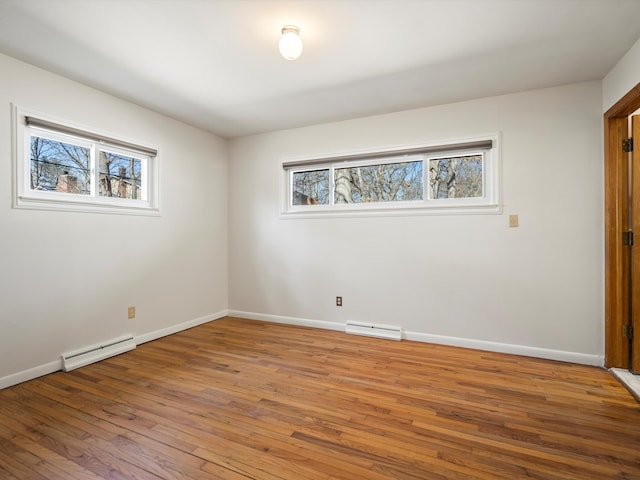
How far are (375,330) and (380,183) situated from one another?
65.6 inches

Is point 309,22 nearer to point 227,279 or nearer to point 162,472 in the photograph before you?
point 162,472

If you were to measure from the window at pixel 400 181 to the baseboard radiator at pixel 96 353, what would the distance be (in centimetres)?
222

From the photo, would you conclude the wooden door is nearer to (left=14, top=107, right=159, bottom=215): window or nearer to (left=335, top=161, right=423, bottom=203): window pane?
(left=335, top=161, right=423, bottom=203): window pane

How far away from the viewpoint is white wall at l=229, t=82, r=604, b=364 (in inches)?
105

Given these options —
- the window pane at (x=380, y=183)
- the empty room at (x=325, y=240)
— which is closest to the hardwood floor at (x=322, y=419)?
the empty room at (x=325, y=240)

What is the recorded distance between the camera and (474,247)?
301 centimetres

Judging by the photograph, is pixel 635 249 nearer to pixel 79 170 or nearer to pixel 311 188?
pixel 311 188

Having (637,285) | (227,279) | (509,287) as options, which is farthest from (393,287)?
(227,279)

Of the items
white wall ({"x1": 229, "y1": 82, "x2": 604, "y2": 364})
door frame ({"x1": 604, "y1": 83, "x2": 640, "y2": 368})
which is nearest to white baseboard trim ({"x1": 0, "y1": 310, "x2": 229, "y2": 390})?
white wall ({"x1": 229, "y1": 82, "x2": 604, "y2": 364})

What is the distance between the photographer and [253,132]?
13.2 feet

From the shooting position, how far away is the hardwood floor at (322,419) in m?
1.46

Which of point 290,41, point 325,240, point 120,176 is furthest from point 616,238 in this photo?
point 120,176

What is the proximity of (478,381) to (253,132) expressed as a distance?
370 cm

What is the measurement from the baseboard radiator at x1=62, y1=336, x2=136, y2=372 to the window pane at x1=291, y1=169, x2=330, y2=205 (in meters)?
2.38
